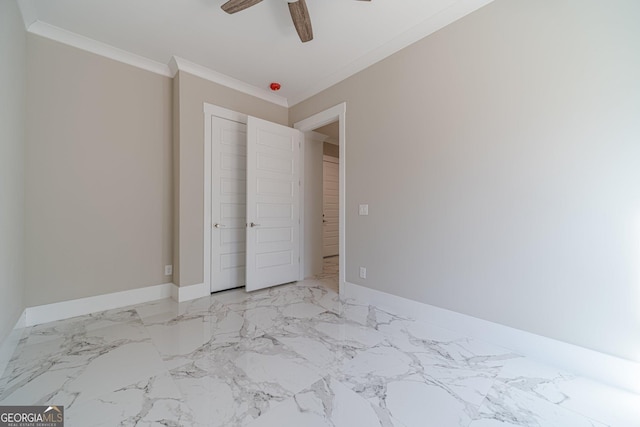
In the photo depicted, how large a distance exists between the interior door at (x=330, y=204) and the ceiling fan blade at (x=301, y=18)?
361 centimetres

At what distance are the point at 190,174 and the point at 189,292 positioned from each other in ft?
4.47

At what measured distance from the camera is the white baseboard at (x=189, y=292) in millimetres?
2770

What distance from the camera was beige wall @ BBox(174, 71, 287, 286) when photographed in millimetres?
2791

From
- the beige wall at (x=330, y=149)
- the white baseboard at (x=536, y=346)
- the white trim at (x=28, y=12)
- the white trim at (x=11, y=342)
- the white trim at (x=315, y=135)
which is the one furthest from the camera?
the beige wall at (x=330, y=149)

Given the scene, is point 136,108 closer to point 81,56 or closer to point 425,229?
point 81,56

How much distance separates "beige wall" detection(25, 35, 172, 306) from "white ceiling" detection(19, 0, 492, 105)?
352 millimetres

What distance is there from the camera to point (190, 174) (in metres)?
2.85

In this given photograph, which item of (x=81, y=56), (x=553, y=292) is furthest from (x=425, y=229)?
(x=81, y=56)

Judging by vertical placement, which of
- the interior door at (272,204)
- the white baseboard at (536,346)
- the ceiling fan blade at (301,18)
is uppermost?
the ceiling fan blade at (301,18)

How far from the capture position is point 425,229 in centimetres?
228

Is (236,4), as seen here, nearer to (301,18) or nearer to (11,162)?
(301,18)

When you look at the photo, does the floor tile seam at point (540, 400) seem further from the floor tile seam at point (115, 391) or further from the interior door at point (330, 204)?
the interior door at point (330, 204)

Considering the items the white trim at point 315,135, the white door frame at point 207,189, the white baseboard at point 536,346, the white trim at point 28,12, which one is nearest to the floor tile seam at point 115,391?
the white door frame at point 207,189

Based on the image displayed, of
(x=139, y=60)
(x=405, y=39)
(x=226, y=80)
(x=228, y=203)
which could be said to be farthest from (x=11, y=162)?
(x=405, y=39)
